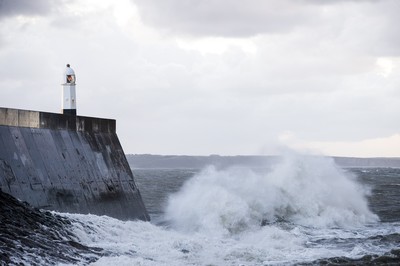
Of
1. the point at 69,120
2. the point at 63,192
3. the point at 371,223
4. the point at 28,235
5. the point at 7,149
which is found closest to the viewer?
the point at 28,235

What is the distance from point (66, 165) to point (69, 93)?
10.3 ft

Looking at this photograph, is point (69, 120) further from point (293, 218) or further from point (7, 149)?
point (293, 218)

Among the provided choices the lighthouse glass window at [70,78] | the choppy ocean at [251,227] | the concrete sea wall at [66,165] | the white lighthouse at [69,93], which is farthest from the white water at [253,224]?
the lighthouse glass window at [70,78]

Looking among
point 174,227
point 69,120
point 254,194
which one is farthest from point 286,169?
point 69,120

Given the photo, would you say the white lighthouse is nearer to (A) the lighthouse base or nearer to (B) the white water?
(A) the lighthouse base

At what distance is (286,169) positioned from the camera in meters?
25.0

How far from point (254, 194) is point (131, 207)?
5.83 metres

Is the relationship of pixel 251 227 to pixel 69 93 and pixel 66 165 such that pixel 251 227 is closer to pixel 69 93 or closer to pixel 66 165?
pixel 66 165

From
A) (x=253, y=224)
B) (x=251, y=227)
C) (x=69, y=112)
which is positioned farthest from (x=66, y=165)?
(x=253, y=224)

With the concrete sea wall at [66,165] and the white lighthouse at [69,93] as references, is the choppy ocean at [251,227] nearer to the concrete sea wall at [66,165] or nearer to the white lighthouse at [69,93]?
the concrete sea wall at [66,165]

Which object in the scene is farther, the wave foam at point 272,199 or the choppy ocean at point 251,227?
the wave foam at point 272,199

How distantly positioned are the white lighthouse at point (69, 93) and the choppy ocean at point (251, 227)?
12.4ft

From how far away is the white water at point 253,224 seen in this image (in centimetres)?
1338

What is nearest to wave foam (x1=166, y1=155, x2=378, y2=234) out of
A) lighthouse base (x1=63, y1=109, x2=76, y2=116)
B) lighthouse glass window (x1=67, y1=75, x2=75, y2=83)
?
lighthouse base (x1=63, y1=109, x2=76, y2=116)
